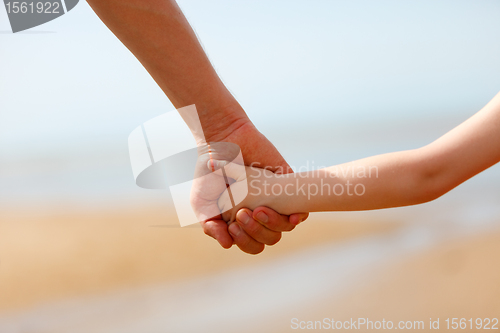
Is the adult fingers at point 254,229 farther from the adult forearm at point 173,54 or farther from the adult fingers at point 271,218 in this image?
the adult forearm at point 173,54

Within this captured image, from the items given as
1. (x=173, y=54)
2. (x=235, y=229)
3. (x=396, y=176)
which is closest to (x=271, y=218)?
(x=235, y=229)

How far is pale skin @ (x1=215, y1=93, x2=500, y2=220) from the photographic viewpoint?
38.5 inches

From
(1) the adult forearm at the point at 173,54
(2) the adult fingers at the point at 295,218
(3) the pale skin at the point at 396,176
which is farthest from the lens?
(2) the adult fingers at the point at 295,218

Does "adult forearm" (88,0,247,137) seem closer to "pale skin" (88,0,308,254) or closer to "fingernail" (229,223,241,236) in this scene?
"pale skin" (88,0,308,254)

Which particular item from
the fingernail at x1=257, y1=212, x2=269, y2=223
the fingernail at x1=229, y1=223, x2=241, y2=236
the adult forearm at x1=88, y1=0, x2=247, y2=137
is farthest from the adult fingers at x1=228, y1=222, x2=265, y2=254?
the adult forearm at x1=88, y1=0, x2=247, y2=137

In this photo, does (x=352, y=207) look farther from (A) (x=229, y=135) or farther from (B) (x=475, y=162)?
(A) (x=229, y=135)

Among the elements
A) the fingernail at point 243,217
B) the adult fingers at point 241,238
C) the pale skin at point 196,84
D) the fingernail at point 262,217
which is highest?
the pale skin at point 196,84

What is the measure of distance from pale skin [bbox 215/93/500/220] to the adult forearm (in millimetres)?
202

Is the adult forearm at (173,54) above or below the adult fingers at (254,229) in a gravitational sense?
above

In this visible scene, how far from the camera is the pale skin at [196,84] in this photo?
Result: 1.17 m

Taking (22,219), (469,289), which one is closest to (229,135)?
(469,289)

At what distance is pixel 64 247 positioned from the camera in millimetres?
3396

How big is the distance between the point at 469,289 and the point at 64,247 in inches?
129

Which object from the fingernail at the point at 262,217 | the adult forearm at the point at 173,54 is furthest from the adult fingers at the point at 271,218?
the adult forearm at the point at 173,54
